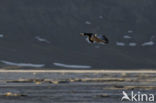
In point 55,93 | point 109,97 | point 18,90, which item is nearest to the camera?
point 109,97

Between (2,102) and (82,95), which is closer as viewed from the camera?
(2,102)

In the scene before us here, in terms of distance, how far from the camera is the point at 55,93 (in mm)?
94812

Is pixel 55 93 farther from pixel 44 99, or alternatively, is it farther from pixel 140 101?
pixel 140 101

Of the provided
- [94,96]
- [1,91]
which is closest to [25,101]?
[94,96]

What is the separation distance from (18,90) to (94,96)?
1617 cm

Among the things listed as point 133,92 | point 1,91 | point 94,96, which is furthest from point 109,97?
point 1,91

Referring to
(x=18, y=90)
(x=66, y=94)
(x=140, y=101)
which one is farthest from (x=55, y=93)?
(x=140, y=101)

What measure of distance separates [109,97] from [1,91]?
17116 mm

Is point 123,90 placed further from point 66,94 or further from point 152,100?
point 152,100

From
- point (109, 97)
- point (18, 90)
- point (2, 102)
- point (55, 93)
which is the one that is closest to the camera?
point (2, 102)

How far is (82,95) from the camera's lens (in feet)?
298

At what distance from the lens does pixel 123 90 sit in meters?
101

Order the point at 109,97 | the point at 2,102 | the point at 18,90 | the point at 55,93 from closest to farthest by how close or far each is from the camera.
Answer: the point at 2,102 → the point at 109,97 → the point at 55,93 → the point at 18,90

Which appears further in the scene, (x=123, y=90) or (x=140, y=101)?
(x=123, y=90)
